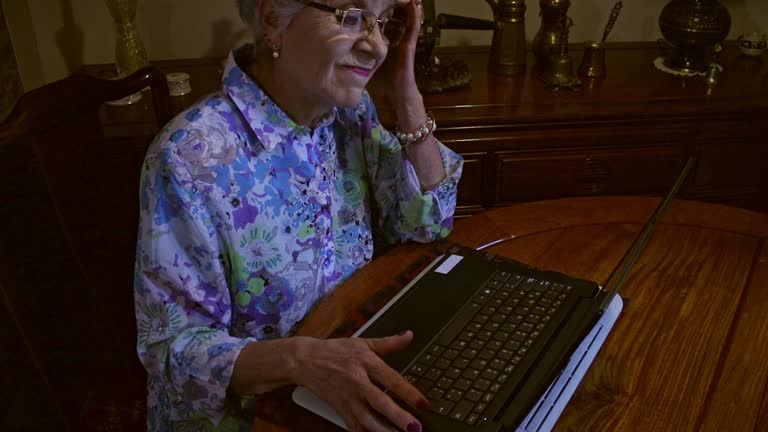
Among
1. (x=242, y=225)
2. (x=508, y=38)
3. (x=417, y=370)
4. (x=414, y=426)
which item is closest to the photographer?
(x=414, y=426)

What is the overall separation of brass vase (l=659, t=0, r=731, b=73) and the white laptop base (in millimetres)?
1372

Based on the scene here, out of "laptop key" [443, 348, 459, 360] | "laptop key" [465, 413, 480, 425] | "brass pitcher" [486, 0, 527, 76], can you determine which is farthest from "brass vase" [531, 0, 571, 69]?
"laptop key" [465, 413, 480, 425]

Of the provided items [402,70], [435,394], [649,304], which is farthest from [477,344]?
[402,70]

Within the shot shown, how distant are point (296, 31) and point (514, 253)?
0.53 meters

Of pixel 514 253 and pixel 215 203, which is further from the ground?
pixel 215 203

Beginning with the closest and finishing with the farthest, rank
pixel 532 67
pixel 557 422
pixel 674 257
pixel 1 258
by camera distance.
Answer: pixel 557 422
pixel 1 258
pixel 674 257
pixel 532 67

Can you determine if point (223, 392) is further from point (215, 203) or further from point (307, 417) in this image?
point (215, 203)

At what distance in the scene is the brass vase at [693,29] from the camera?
1.93 meters

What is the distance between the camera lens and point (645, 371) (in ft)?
2.85

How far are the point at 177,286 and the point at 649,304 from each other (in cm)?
70

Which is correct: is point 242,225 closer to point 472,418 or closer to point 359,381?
point 359,381

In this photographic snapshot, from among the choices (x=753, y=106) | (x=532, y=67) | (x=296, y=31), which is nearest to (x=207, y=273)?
(x=296, y=31)

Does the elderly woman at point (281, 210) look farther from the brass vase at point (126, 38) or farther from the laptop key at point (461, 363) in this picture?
the brass vase at point (126, 38)

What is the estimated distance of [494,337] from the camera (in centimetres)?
86
